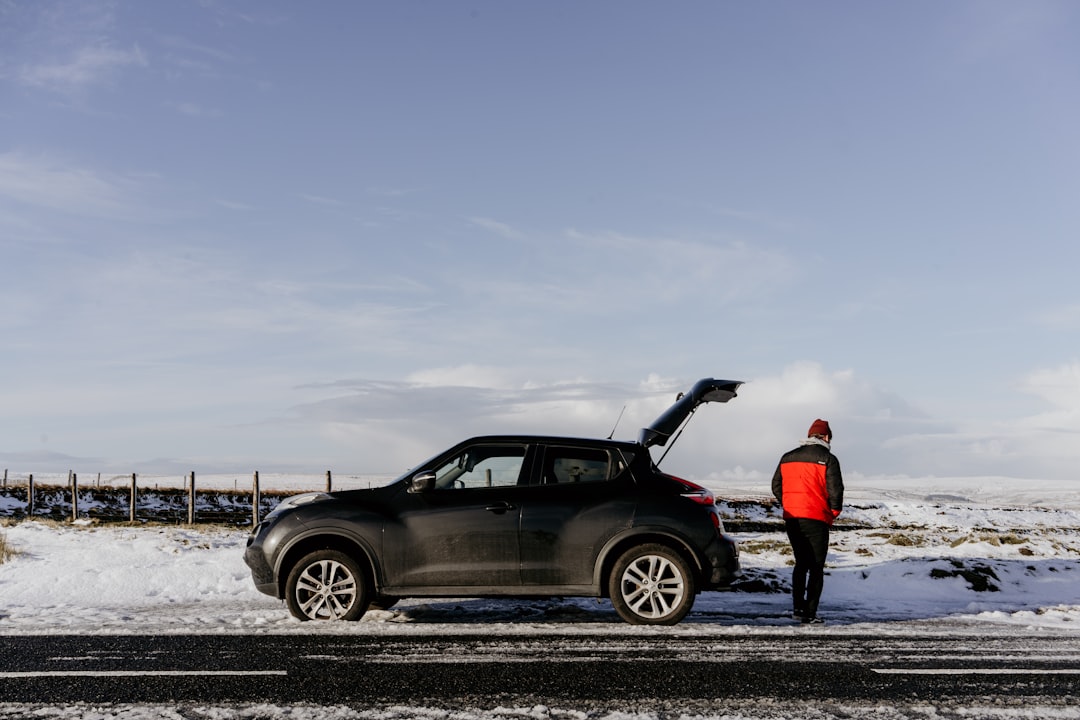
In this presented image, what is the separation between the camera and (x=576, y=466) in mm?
8688

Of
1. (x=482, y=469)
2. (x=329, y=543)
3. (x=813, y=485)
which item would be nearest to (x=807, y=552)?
(x=813, y=485)

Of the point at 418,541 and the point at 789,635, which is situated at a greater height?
the point at 418,541

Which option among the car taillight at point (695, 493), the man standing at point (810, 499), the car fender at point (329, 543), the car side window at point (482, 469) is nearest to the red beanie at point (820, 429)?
the man standing at point (810, 499)

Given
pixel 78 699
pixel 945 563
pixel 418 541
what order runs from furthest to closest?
pixel 945 563 < pixel 418 541 < pixel 78 699

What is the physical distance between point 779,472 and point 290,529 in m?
5.01

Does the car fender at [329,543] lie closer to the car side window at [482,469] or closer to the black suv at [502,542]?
the black suv at [502,542]

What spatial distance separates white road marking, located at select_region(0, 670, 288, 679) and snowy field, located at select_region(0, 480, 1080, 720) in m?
0.83

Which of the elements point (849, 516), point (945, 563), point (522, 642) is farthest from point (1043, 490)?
point (522, 642)

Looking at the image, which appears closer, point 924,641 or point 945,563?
point 924,641

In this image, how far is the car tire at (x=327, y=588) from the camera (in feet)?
27.5

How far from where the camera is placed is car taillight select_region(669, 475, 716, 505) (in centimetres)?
857

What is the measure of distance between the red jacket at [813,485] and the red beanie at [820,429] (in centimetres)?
9

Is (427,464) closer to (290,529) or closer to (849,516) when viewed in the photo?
(290,529)

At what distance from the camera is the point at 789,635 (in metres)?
7.82
